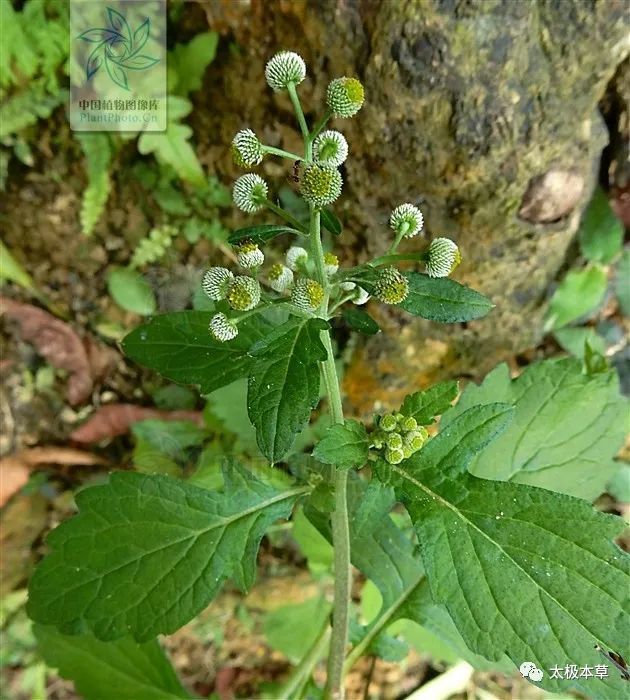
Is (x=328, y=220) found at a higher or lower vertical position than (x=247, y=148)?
lower

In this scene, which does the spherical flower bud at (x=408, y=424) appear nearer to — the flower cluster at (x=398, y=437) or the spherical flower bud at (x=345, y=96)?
the flower cluster at (x=398, y=437)

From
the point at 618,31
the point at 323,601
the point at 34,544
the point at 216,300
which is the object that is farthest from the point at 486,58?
the point at 34,544

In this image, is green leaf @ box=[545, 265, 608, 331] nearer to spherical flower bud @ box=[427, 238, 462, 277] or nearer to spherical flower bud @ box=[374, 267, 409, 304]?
spherical flower bud @ box=[427, 238, 462, 277]

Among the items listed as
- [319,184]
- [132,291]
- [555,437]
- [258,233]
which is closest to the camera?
[319,184]

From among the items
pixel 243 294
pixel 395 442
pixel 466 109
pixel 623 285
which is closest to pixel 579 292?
pixel 623 285

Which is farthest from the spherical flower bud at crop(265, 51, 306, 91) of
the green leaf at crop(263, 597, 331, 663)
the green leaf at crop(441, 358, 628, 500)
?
the green leaf at crop(263, 597, 331, 663)

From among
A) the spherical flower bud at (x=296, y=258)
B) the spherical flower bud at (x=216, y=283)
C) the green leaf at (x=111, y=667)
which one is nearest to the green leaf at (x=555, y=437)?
the spherical flower bud at (x=296, y=258)

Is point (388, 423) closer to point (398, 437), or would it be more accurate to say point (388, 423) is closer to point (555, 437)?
point (398, 437)
